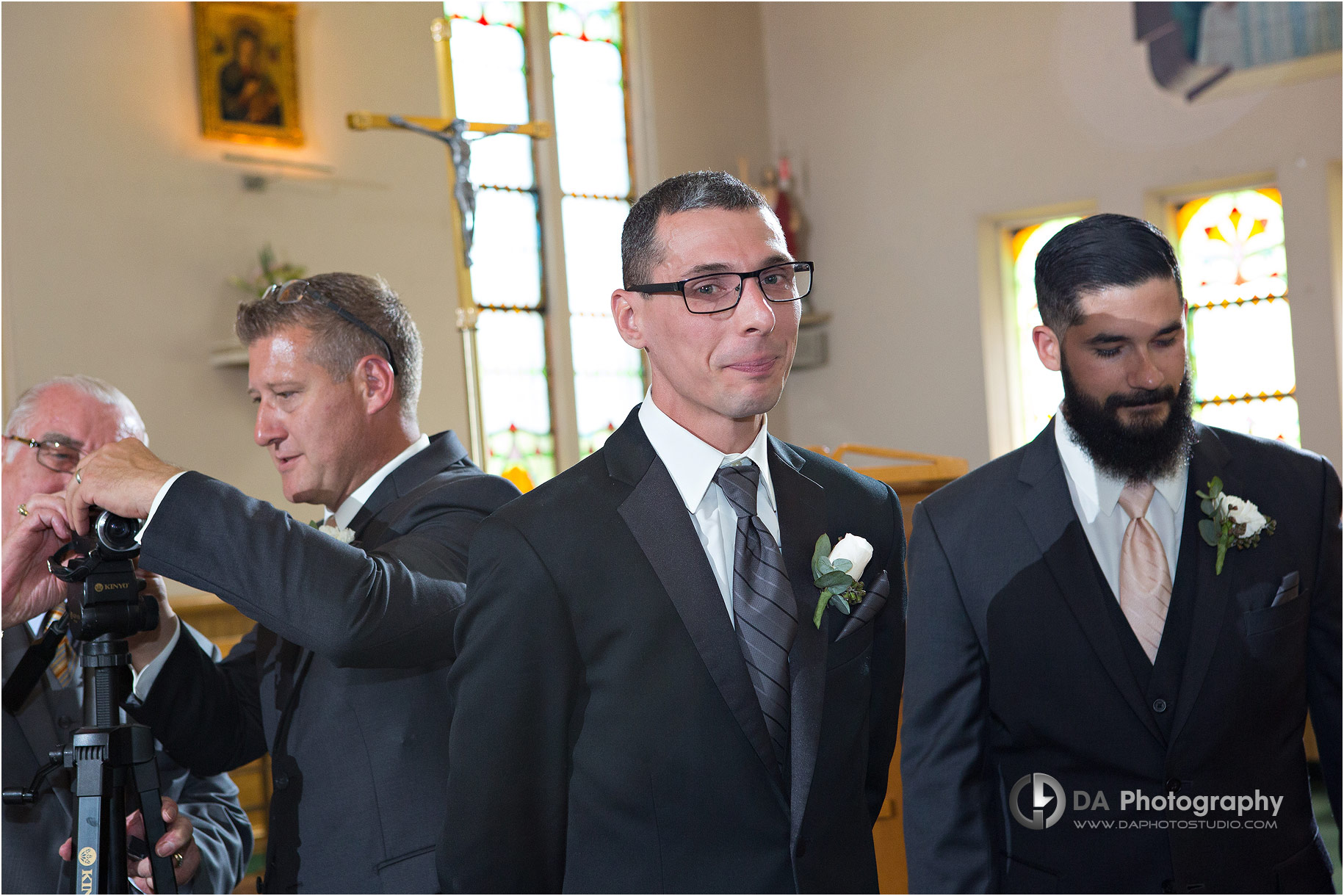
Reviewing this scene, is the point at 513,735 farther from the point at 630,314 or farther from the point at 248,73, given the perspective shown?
the point at 248,73

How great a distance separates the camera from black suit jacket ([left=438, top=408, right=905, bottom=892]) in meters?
1.58

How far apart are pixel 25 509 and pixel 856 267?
9.18 meters

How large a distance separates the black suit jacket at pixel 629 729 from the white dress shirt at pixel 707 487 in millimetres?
28

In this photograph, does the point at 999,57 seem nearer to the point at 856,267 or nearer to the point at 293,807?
the point at 856,267

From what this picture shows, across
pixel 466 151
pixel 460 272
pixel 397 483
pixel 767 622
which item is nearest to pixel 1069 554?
pixel 767 622

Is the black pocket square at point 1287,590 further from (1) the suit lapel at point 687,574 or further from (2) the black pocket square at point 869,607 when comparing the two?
(1) the suit lapel at point 687,574

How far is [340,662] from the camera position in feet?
6.00

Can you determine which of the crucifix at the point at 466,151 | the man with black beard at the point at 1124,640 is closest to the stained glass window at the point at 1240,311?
the crucifix at the point at 466,151

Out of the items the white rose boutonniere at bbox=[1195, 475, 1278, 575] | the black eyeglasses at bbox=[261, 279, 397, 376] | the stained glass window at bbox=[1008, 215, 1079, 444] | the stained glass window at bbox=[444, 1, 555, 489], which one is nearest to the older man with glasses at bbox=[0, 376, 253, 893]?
the black eyeglasses at bbox=[261, 279, 397, 376]

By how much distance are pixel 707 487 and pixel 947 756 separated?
0.67 metres

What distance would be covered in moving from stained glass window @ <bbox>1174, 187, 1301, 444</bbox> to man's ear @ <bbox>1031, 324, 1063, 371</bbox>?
25.3 feet

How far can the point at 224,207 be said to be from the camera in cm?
791

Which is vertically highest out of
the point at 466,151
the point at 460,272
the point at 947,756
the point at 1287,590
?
the point at 466,151

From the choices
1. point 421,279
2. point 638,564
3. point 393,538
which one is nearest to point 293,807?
point 393,538
